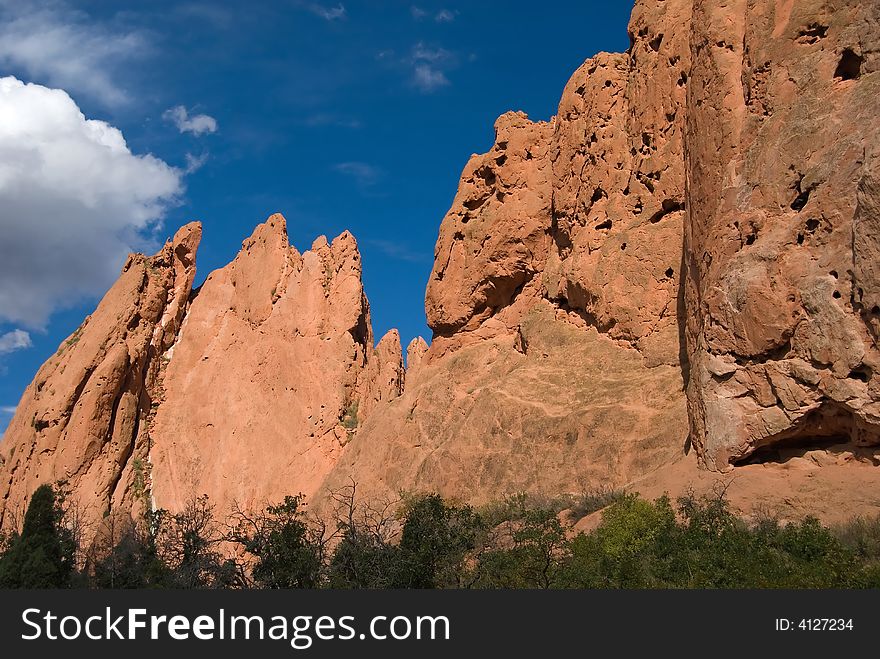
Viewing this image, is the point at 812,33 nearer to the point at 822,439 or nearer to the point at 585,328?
the point at 822,439

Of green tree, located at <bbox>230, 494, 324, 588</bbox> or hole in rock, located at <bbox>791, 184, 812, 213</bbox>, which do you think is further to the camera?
hole in rock, located at <bbox>791, 184, 812, 213</bbox>

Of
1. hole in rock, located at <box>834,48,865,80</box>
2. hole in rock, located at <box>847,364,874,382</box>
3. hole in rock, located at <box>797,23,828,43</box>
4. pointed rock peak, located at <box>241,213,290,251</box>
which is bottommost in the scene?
hole in rock, located at <box>847,364,874,382</box>

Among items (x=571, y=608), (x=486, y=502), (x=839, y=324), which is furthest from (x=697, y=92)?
(x=571, y=608)

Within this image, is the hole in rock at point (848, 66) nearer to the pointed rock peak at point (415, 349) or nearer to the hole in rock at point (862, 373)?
the hole in rock at point (862, 373)

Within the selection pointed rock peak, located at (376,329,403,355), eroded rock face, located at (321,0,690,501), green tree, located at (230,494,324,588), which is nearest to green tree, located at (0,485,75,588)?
green tree, located at (230,494,324,588)

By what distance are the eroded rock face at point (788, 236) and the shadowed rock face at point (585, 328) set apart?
5 cm

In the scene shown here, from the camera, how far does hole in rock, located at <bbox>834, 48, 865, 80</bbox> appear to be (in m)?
15.2

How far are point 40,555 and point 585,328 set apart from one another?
1603cm

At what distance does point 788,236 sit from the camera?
1494cm

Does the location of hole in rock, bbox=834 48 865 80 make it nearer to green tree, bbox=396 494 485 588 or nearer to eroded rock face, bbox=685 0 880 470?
eroded rock face, bbox=685 0 880 470

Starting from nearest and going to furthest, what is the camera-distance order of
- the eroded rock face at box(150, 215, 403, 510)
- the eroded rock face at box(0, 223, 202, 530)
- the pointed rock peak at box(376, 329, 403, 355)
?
the eroded rock face at box(150, 215, 403, 510) < the eroded rock face at box(0, 223, 202, 530) < the pointed rock peak at box(376, 329, 403, 355)

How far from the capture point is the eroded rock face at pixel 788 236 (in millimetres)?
13586

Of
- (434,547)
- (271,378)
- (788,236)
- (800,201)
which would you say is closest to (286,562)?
(434,547)

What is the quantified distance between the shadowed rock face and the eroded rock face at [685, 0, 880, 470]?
5 cm
